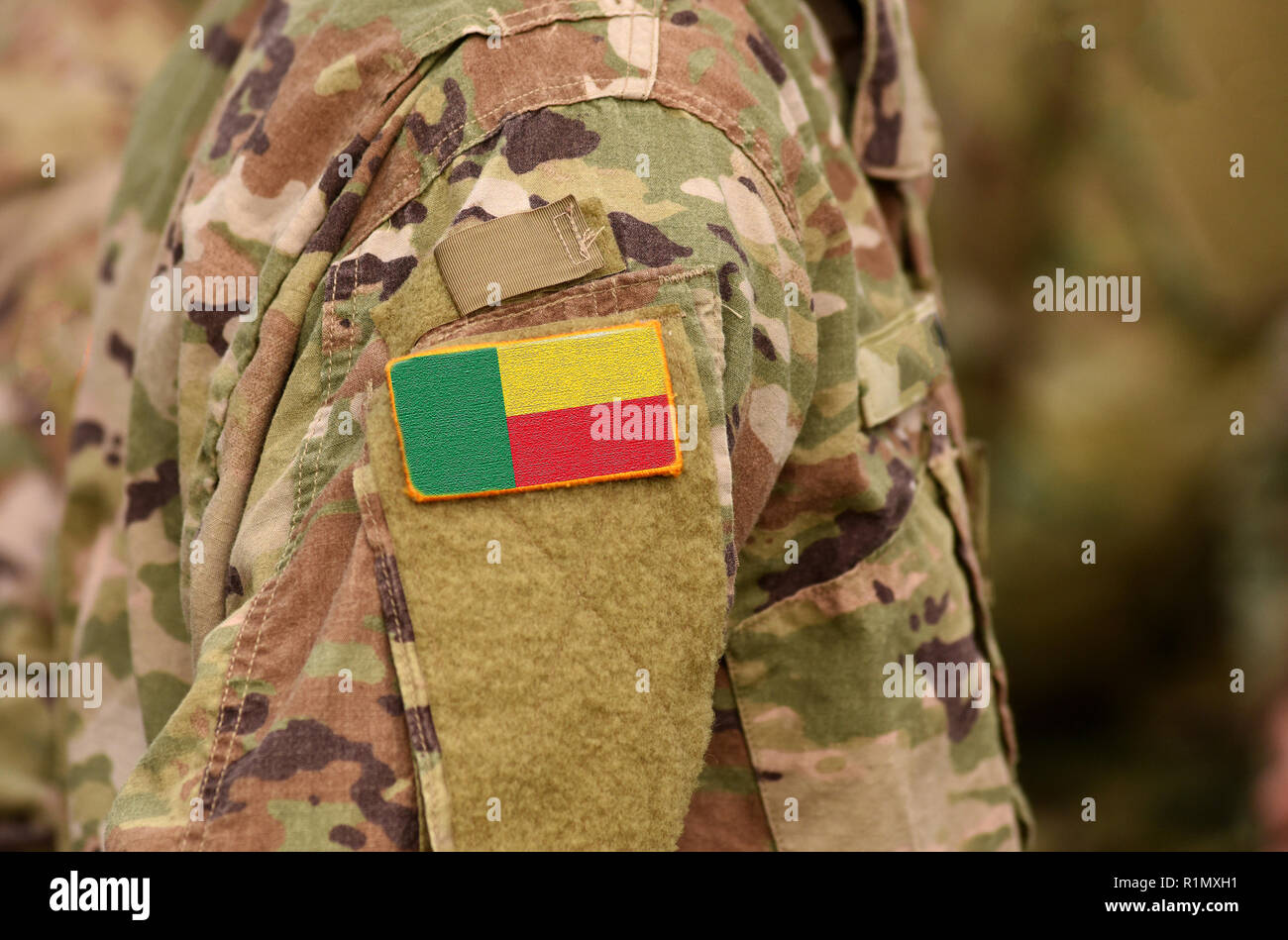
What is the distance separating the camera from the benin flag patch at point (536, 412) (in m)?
0.48

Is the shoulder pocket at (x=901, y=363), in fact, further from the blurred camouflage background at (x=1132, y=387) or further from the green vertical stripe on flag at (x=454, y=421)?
the blurred camouflage background at (x=1132, y=387)

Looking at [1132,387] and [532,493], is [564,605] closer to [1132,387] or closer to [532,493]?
[532,493]

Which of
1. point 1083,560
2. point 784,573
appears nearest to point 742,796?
point 784,573

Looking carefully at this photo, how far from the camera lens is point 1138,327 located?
5.86 ft

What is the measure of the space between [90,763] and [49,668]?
15 centimetres

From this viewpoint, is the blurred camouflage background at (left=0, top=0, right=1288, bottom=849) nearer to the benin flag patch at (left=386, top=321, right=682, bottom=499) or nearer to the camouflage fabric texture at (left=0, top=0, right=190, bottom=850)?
the camouflage fabric texture at (left=0, top=0, right=190, bottom=850)

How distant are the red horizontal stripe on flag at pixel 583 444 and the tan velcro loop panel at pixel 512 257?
64 mm

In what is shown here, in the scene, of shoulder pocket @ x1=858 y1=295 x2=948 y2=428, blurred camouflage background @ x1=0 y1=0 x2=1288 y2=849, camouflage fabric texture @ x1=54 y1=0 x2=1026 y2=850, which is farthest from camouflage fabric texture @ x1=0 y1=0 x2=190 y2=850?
blurred camouflage background @ x1=0 y1=0 x2=1288 y2=849

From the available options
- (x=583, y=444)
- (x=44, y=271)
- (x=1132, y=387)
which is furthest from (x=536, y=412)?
(x=1132, y=387)

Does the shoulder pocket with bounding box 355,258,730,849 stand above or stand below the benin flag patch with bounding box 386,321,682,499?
below

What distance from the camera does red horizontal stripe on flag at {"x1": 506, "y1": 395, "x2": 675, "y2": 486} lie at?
491 millimetres

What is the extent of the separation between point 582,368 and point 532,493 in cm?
6

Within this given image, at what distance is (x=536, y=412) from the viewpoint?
492 millimetres

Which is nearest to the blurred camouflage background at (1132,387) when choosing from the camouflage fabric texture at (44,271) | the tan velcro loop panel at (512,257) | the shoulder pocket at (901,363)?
the shoulder pocket at (901,363)
